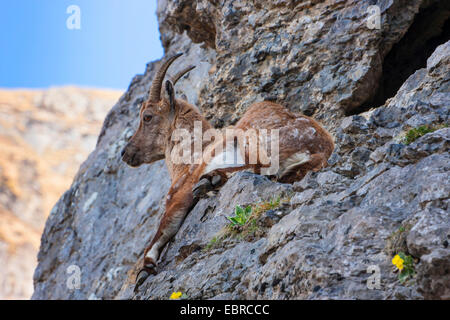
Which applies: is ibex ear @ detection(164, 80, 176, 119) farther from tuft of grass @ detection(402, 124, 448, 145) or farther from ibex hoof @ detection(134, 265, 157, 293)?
tuft of grass @ detection(402, 124, 448, 145)

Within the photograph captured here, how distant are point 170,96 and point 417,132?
13.8 ft

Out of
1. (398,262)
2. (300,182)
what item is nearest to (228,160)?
(300,182)

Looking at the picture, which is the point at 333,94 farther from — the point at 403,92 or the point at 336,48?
the point at 403,92

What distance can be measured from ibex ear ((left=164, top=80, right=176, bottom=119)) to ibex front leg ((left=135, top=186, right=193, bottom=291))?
2.01 meters

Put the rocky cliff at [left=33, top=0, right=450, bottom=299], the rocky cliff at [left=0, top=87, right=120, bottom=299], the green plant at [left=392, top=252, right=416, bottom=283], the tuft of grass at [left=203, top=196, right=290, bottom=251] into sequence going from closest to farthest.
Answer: the green plant at [left=392, top=252, right=416, bottom=283], the rocky cliff at [left=33, top=0, right=450, bottom=299], the tuft of grass at [left=203, top=196, right=290, bottom=251], the rocky cliff at [left=0, top=87, right=120, bottom=299]

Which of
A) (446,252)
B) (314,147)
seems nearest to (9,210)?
(314,147)

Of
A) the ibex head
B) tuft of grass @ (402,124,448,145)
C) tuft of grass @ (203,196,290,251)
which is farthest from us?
the ibex head

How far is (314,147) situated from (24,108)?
43.8 m

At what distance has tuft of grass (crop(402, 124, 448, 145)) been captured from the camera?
4809 mm

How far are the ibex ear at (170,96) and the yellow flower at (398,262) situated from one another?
5.14 m

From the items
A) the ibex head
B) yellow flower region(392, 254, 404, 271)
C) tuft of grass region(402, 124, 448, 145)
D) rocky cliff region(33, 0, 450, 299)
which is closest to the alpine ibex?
rocky cliff region(33, 0, 450, 299)

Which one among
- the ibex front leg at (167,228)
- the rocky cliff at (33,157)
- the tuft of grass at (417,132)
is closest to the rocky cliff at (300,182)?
the tuft of grass at (417,132)

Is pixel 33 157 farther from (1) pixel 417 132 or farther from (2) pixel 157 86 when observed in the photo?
(1) pixel 417 132

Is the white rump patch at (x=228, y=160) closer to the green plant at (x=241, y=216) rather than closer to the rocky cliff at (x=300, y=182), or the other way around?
the rocky cliff at (x=300, y=182)
